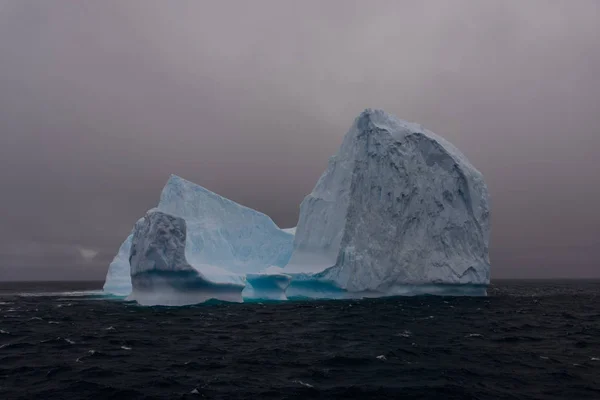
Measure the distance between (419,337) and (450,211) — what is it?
16503mm

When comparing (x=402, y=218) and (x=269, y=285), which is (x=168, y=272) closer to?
(x=269, y=285)

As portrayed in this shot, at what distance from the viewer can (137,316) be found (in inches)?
788

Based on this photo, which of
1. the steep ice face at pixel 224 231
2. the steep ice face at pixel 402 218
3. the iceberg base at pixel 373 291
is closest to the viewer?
the steep ice face at pixel 402 218

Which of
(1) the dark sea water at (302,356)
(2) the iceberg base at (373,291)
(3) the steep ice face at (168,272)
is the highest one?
(3) the steep ice face at (168,272)

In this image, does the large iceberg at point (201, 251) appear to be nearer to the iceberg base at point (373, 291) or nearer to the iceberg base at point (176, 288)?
the iceberg base at point (176, 288)

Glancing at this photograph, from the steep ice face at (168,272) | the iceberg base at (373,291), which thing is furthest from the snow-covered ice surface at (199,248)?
the iceberg base at (373,291)

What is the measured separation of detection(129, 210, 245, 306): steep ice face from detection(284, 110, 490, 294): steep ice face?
22.5 ft

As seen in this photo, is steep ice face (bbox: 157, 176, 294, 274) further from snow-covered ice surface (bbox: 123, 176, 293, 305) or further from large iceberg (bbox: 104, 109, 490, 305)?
large iceberg (bbox: 104, 109, 490, 305)

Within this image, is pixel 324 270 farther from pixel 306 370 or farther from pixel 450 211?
pixel 306 370

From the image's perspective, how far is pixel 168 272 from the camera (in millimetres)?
24438

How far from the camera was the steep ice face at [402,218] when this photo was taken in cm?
2880

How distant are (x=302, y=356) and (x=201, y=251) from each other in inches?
933

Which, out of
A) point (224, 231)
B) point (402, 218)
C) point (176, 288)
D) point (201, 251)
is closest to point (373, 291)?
point (402, 218)

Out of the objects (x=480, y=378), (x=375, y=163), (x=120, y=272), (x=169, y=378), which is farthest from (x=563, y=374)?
(x=120, y=272)
